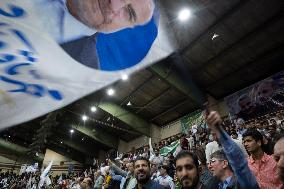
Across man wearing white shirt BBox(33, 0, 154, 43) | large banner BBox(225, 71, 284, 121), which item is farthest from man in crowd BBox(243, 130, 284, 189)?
large banner BBox(225, 71, 284, 121)

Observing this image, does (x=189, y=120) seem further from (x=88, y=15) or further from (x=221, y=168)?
(x=88, y=15)

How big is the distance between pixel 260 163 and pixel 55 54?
86.1 inches

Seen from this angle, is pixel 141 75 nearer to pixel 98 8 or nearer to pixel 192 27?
pixel 192 27

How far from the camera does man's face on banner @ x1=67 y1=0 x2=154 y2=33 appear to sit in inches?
102

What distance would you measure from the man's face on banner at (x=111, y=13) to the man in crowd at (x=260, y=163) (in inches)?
67.6

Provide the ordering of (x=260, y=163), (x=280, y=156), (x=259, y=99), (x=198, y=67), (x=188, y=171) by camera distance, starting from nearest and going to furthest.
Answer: (x=280, y=156)
(x=188, y=171)
(x=260, y=163)
(x=259, y=99)
(x=198, y=67)

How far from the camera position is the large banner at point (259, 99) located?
10734 millimetres

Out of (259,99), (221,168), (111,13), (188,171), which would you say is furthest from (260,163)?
(259,99)

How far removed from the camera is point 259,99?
37.7 ft

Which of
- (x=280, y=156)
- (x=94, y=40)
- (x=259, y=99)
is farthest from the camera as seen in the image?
(x=259, y=99)

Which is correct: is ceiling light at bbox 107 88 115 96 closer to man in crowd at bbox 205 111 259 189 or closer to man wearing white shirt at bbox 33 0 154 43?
man wearing white shirt at bbox 33 0 154 43

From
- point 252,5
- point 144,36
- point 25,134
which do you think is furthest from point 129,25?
point 25,134

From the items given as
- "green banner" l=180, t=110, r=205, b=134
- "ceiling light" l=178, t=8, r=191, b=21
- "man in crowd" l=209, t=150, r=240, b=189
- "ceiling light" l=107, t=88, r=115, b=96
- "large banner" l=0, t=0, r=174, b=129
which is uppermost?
"ceiling light" l=107, t=88, r=115, b=96

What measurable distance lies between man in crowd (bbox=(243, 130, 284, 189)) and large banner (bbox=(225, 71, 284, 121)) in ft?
27.2
